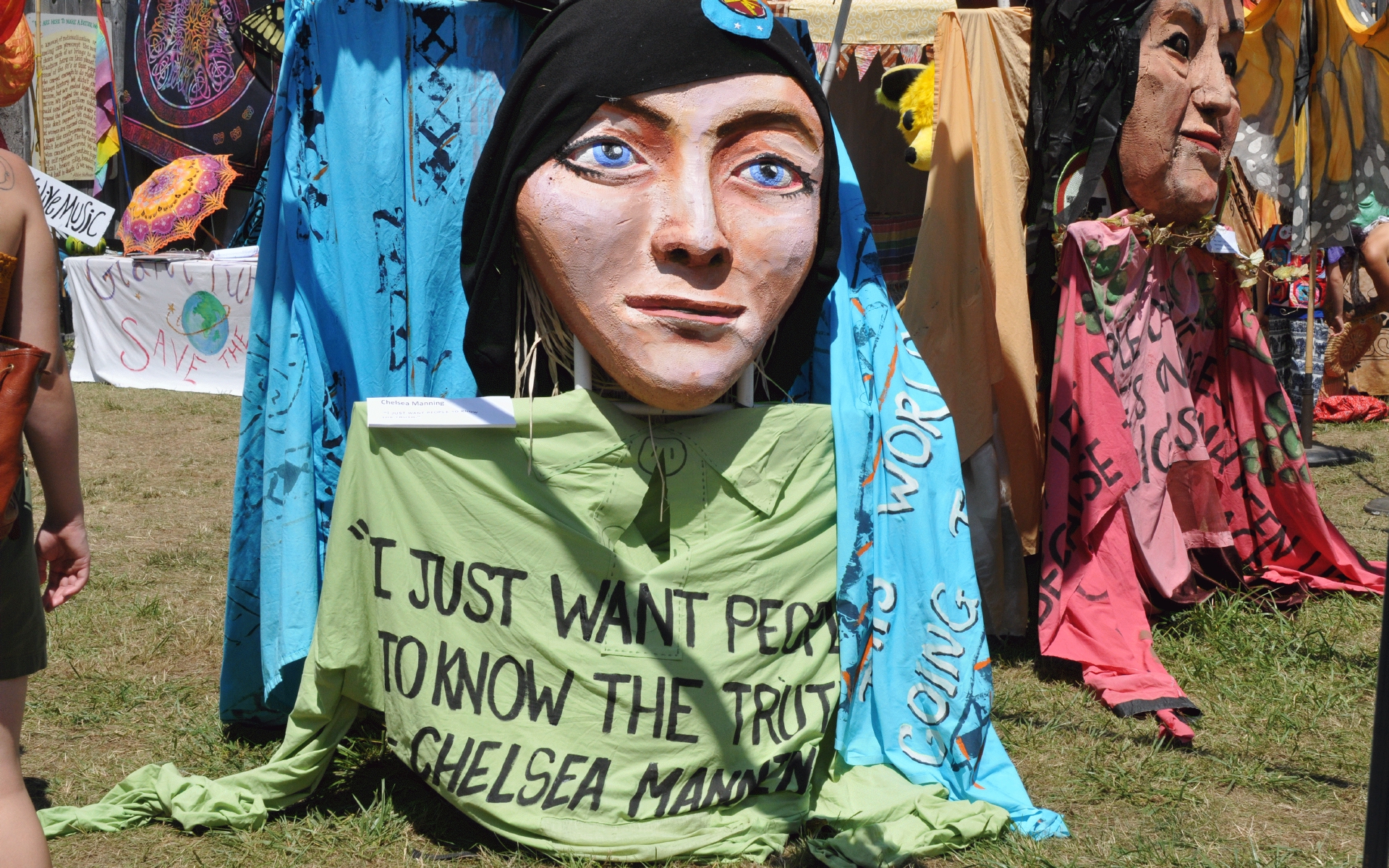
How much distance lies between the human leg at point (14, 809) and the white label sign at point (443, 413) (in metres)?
0.86

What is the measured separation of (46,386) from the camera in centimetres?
215

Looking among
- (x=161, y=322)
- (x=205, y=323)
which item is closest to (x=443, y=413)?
(x=205, y=323)

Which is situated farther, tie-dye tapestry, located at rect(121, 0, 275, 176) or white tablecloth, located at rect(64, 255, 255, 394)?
tie-dye tapestry, located at rect(121, 0, 275, 176)

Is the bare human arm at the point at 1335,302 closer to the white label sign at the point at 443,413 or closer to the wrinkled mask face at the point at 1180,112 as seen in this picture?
the wrinkled mask face at the point at 1180,112

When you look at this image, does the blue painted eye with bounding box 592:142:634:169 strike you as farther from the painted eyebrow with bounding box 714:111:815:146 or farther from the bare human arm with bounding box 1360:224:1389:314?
the bare human arm with bounding box 1360:224:1389:314

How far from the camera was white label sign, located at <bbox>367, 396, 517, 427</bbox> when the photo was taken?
2.56 meters

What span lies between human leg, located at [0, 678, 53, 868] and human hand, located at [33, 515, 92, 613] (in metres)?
0.23

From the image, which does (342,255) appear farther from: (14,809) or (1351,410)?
(1351,410)

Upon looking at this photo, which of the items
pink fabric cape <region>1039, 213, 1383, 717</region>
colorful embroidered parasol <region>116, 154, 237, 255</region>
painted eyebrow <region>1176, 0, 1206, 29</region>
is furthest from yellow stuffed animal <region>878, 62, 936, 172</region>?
colorful embroidered parasol <region>116, 154, 237, 255</region>

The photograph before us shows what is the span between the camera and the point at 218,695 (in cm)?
339

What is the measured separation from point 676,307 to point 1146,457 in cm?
201

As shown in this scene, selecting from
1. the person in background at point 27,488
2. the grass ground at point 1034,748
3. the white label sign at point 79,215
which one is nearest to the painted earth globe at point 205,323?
the white label sign at point 79,215

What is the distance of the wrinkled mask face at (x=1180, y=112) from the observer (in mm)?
3689

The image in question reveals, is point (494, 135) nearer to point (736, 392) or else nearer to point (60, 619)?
point (736, 392)
